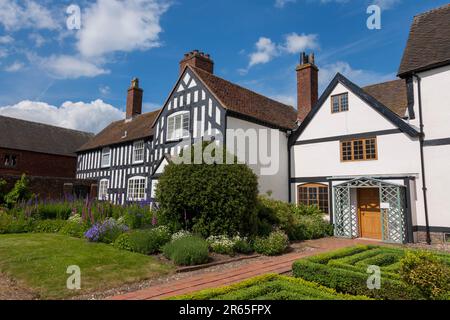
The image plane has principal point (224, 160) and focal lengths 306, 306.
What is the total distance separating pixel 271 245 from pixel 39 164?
26.2 metres

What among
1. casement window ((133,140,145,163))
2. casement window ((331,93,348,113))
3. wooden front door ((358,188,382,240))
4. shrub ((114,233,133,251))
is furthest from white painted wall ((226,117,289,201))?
casement window ((133,140,145,163))

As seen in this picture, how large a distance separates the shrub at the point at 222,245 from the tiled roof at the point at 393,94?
9760 millimetres

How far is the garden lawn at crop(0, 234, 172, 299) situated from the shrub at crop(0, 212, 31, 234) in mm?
2502

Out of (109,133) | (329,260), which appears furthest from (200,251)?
(109,133)

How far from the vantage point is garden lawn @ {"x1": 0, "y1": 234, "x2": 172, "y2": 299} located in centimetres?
546

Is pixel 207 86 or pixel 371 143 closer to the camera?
pixel 371 143

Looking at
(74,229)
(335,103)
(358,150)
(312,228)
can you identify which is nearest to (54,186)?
(74,229)

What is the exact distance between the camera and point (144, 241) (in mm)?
8016

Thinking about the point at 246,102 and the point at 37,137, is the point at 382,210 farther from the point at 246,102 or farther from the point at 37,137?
the point at 37,137

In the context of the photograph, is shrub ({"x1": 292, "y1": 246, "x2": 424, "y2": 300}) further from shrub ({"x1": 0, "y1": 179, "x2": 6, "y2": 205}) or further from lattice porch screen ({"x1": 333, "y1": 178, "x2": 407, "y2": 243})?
shrub ({"x1": 0, "y1": 179, "x2": 6, "y2": 205})

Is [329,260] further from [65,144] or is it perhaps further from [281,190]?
[65,144]

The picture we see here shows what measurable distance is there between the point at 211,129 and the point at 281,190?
4876 millimetres
